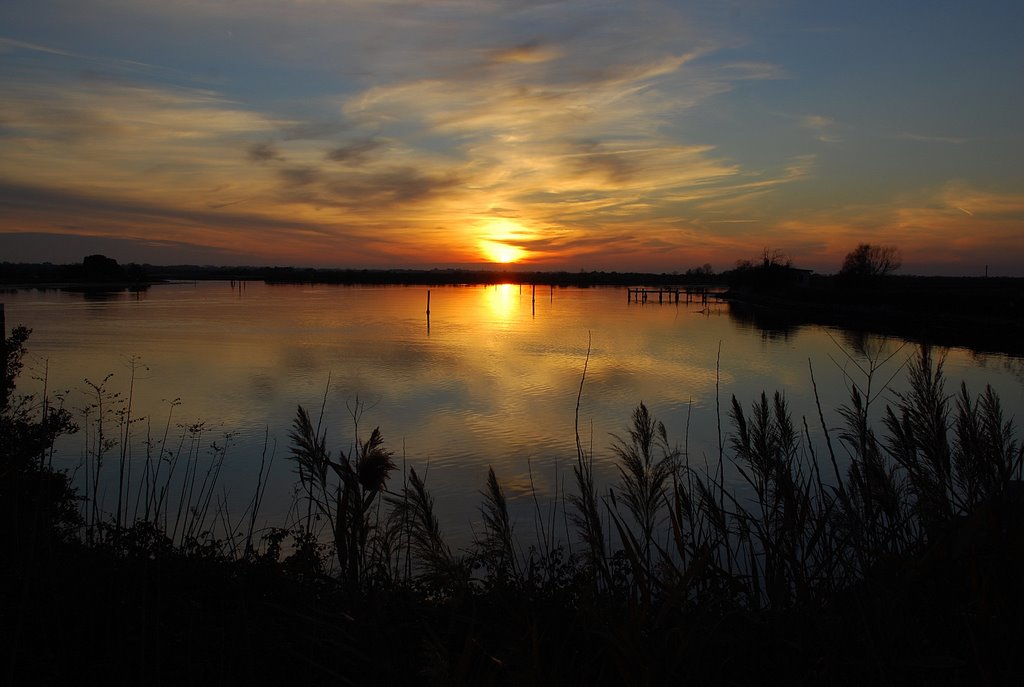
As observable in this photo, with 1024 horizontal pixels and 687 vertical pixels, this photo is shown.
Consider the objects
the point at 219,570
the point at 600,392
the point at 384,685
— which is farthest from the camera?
the point at 600,392

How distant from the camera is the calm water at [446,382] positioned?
1340 cm

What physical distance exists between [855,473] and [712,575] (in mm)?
947

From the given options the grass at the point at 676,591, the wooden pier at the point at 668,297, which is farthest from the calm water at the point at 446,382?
the wooden pier at the point at 668,297

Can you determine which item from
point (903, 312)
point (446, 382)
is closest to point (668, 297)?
point (903, 312)

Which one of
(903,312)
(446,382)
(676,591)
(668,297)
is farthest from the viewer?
(668,297)

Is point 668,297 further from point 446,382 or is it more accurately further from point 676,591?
point 676,591

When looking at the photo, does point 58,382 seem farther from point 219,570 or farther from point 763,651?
point 763,651

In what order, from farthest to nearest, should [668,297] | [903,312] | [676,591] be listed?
[668,297] < [903,312] < [676,591]

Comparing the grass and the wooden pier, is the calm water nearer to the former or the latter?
the grass

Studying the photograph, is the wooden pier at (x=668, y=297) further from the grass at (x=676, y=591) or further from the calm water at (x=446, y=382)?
the grass at (x=676, y=591)

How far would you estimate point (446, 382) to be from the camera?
24.3 meters

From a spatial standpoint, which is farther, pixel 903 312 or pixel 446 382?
pixel 903 312

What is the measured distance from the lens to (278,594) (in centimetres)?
460

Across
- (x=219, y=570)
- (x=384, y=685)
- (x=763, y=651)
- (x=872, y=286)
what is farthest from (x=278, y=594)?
(x=872, y=286)
